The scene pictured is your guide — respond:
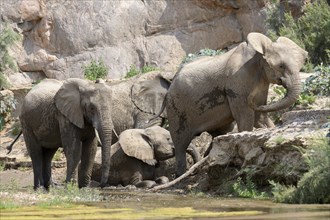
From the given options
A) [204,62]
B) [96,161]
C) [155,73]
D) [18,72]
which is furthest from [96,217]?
[18,72]

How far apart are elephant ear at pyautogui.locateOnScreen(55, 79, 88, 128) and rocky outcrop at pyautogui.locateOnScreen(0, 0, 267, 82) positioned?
1773cm

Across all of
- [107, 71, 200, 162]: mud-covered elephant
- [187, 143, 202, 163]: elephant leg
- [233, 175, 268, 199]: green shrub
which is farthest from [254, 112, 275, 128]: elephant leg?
[107, 71, 200, 162]: mud-covered elephant

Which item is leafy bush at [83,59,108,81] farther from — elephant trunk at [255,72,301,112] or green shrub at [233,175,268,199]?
green shrub at [233,175,268,199]

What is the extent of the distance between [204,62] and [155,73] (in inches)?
189

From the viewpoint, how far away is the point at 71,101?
19969 mm

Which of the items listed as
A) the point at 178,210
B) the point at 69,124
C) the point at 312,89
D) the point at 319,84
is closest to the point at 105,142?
the point at 69,124

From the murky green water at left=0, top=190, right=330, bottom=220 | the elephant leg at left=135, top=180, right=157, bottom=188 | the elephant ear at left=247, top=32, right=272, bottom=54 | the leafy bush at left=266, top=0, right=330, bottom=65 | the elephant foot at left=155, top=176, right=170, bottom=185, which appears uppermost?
the leafy bush at left=266, top=0, right=330, bottom=65

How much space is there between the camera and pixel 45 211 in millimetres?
12297

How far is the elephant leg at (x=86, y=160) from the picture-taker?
20.8m

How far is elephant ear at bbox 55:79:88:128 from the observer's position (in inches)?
785

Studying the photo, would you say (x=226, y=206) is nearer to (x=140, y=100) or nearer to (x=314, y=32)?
(x=140, y=100)

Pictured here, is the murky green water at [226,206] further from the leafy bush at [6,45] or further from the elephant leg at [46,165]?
the leafy bush at [6,45]

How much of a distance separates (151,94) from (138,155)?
3044 mm

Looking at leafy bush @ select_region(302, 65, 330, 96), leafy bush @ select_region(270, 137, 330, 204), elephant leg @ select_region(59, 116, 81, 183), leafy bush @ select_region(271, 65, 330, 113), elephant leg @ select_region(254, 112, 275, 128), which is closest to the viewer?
leafy bush @ select_region(270, 137, 330, 204)
